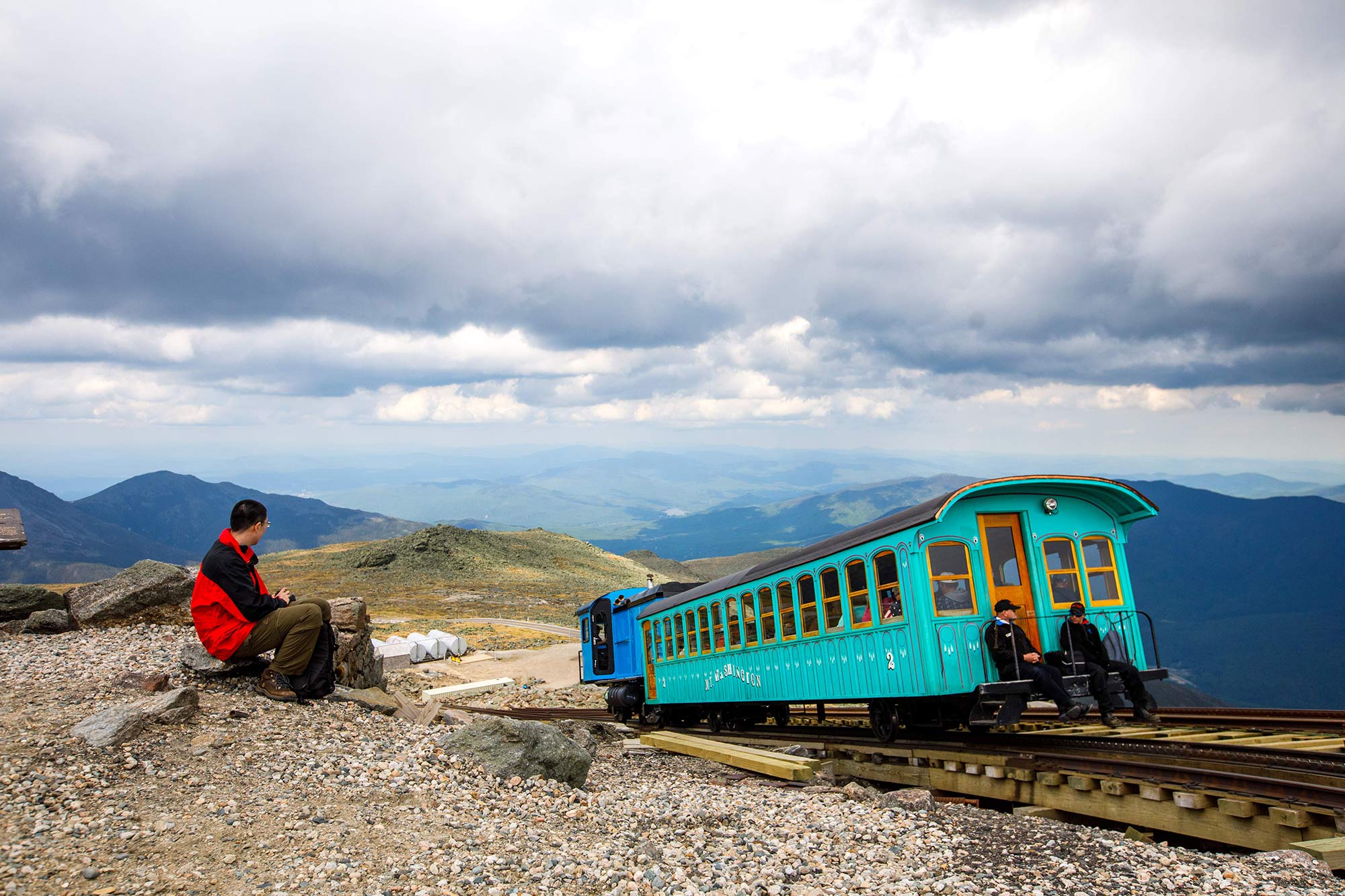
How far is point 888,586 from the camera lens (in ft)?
41.5

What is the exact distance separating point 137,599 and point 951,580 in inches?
578

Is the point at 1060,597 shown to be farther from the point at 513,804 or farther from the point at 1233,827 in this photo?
the point at 513,804

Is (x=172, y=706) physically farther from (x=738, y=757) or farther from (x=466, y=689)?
(x=466, y=689)

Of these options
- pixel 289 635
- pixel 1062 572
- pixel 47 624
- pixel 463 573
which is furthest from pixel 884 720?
pixel 463 573

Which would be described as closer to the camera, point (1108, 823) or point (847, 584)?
point (1108, 823)

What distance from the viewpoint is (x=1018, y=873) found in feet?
24.8

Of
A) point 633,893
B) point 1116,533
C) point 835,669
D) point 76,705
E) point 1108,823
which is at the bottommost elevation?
point 1108,823

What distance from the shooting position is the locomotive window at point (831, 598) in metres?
13.9

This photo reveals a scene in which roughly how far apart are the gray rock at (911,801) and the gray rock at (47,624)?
14480mm

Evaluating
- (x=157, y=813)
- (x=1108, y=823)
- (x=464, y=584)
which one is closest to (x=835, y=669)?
(x=1108, y=823)

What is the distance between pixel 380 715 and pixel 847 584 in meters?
7.55

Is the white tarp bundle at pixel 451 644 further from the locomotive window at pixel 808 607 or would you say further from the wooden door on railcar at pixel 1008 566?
the wooden door on railcar at pixel 1008 566

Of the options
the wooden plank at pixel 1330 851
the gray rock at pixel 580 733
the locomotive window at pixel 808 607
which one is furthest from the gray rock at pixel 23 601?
the wooden plank at pixel 1330 851

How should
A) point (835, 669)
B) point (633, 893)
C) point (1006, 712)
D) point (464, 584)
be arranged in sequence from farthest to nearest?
1. point (464, 584)
2. point (835, 669)
3. point (1006, 712)
4. point (633, 893)
